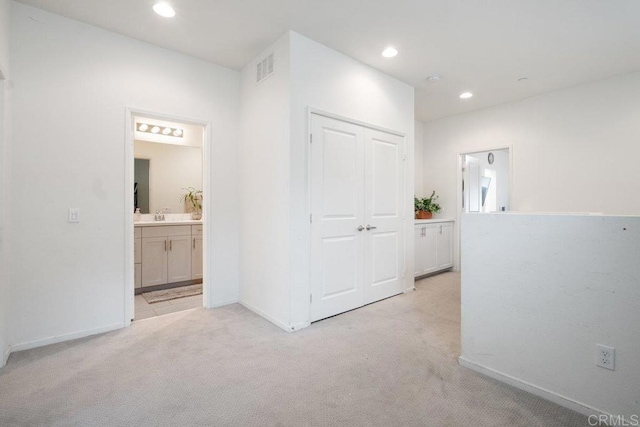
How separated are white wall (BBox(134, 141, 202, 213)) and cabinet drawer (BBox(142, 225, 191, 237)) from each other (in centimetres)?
54

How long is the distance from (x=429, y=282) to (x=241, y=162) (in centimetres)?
319

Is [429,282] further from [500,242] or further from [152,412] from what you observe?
[152,412]

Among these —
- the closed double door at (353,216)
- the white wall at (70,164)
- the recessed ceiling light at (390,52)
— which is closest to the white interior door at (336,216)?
the closed double door at (353,216)

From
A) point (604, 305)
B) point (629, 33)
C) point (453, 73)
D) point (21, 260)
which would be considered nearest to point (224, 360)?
point (21, 260)

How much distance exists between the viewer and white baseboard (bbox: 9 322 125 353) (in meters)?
2.40

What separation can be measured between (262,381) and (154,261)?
279cm

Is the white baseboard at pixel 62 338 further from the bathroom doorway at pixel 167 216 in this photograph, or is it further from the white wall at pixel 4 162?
the bathroom doorway at pixel 167 216


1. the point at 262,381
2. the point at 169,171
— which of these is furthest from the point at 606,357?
the point at 169,171

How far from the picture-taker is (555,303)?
5.82ft

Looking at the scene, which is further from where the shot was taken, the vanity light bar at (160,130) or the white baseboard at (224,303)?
the vanity light bar at (160,130)

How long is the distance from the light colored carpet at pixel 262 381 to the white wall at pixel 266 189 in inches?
16.7

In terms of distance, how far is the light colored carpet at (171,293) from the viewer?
3.75m

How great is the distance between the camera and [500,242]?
6.54 feet
